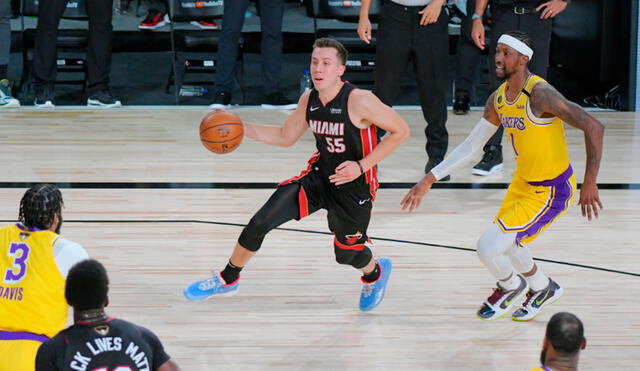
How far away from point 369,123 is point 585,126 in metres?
1.01

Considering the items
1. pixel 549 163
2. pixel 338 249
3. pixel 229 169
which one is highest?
pixel 549 163

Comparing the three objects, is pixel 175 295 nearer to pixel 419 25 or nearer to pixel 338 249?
pixel 338 249

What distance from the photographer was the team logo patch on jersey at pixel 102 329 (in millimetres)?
2900

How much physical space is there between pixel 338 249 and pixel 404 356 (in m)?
0.72

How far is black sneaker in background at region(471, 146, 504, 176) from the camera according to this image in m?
7.89

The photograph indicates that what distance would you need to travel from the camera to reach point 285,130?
5.07 metres

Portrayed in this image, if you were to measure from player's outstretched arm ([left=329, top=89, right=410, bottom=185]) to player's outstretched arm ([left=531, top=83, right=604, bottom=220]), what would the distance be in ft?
2.07

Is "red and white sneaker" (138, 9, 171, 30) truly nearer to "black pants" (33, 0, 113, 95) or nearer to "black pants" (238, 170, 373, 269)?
"black pants" (33, 0, 113, 95)

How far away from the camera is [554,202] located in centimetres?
474

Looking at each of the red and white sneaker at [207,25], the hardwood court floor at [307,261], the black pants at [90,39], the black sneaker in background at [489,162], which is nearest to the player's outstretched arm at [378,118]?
the hardwood court floor at [307,261]

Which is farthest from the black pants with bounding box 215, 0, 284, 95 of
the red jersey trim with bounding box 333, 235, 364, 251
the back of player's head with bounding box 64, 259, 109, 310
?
the back of player's head with bounding box 64, 259, 109, 310

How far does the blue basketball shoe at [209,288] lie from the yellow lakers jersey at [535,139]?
1.52 m

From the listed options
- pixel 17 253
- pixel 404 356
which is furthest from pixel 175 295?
pixel 17 253

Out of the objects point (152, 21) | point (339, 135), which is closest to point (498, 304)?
point (339, 135)
